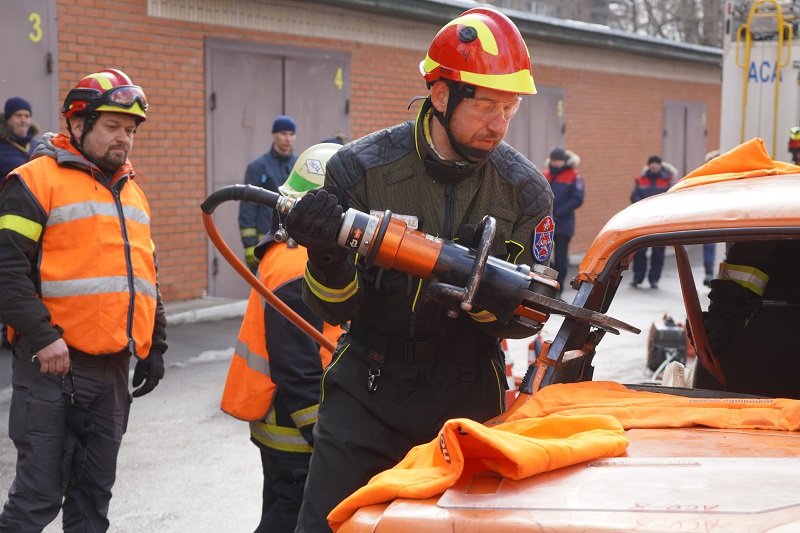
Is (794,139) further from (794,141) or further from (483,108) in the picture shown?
(483,108)

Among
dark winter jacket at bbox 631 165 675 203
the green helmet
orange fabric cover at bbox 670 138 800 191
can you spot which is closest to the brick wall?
dark winter jacket at bbox 631 165 675 203

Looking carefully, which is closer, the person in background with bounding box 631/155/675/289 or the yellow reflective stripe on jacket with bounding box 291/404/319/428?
the yellow reflective stripe on jacket with bounding box 291/404/319/428

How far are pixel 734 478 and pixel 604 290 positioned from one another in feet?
3.17

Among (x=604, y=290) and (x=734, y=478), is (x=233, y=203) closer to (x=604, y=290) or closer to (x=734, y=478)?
(x=604, y=290)

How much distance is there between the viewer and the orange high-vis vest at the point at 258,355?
13.5ft

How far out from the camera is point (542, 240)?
131 inches

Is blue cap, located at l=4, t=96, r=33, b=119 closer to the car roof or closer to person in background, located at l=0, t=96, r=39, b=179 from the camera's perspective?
person in background, located at l=0, t=96, r=39, b=179

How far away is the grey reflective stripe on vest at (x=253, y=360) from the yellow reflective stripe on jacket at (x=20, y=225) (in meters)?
0.92

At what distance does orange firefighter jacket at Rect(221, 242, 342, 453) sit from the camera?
404 cm

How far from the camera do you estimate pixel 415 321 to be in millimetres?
3207

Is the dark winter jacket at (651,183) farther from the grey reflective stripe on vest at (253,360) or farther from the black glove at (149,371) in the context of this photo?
the grey reflective stripe on vest at (253,360)

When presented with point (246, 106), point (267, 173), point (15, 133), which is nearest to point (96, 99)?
point (15, 133)

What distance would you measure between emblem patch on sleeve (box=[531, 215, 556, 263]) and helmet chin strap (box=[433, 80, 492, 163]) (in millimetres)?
287

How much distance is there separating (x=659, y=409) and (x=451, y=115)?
1.04 m
